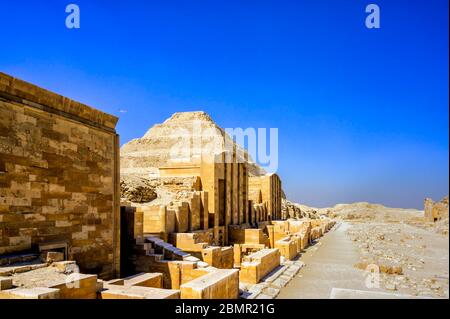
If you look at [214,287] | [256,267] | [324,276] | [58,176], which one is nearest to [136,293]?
[214,287]

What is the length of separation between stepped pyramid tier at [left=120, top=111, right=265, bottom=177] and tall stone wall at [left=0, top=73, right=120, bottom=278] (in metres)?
69.8

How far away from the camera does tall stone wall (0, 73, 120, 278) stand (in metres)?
7.37

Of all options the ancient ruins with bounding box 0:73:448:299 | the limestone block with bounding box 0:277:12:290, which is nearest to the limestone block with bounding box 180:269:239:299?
the ancient ruins with bounding box 0:73:448:299

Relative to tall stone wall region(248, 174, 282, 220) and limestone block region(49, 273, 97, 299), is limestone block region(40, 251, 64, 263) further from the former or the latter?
tall stone wall region(248, 174, 282, 220)

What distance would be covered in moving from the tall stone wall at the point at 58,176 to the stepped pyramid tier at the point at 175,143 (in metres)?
69.8

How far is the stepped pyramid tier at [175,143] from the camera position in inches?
3381

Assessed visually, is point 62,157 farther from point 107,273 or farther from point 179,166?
point 179,166

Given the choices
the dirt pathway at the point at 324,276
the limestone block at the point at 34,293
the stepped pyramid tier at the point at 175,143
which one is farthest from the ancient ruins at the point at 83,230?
the stepped pyramid tier at the point at 175,143

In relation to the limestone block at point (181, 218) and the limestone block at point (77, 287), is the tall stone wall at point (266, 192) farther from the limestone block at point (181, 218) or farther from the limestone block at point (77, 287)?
the limestone block at point (77, 287)

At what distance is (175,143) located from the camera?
315 feet

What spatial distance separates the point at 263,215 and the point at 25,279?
30786 mm

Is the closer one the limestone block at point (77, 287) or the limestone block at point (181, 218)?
the limestone block at point (77, 287)
